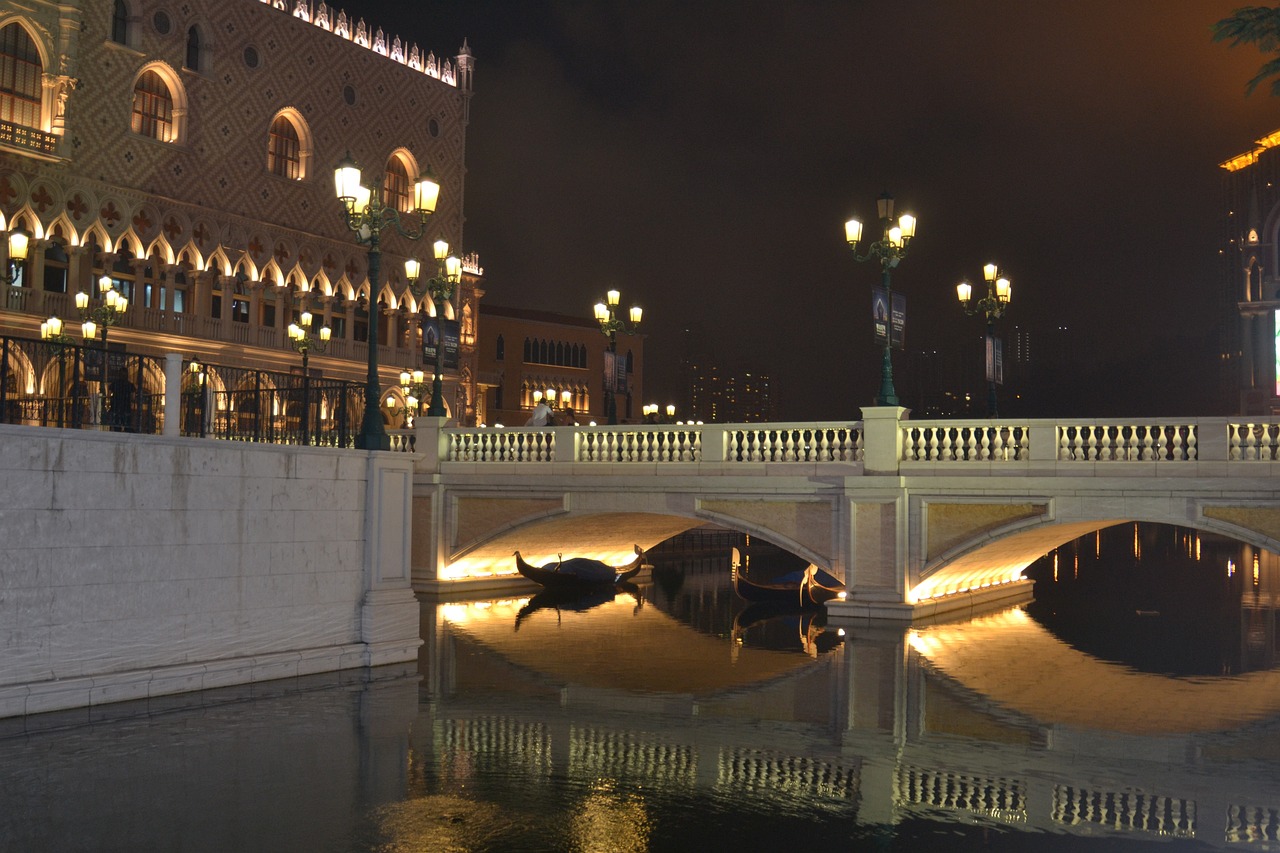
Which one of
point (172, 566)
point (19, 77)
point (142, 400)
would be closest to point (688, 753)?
point (172, 566)

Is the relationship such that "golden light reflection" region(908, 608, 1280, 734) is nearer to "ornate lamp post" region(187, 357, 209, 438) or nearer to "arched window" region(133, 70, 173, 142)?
"ornate lamp post" region(187, 357, 209, 438)

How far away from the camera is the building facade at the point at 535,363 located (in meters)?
66.3

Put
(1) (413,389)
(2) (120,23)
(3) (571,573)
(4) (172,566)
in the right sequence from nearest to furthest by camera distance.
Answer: (4) (172,566) → (3) (571,573) → (2) (120,23) → (1) (413,389)

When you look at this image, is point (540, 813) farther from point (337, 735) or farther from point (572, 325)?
point (572, 325)

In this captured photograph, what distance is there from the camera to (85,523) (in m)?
11.8

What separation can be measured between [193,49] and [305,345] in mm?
15270

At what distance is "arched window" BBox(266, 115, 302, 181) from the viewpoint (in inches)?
1641

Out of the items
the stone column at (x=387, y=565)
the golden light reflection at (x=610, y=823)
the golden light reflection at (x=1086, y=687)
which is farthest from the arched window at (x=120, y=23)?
the golden light reflection at (x=610, y=823)

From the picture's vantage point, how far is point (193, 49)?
39.1 m

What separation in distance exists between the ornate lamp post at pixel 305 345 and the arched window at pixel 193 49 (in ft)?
28.0

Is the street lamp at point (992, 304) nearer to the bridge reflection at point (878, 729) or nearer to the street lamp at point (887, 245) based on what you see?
the street lamp at point (887, 245)

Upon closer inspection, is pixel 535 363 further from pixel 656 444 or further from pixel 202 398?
pixel 202 398

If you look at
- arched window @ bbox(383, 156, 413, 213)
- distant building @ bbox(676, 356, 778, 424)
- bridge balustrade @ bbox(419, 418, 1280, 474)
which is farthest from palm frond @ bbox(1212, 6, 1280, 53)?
distant building @ bbox(676, 356, 778, 424)

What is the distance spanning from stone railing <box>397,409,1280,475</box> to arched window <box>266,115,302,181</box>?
21230 mm
